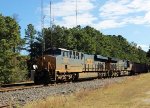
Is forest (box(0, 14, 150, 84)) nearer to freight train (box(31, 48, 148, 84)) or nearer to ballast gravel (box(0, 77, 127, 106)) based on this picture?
freight train (box(31, 48, 148, 84))

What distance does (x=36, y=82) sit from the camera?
3691cm

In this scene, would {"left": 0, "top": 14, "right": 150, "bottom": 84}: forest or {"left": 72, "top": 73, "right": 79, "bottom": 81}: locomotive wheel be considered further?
{"left": 0, "top": 14, "right": 150, "bottom": 84}: forest

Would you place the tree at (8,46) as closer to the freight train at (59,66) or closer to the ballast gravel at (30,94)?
the freight train at (59,66)

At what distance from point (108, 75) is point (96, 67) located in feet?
25.6

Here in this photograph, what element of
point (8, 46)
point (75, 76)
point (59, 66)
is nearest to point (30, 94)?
point (59, 66)

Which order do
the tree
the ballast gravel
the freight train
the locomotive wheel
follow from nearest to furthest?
the ballast gravel, the freight train, the locomotive wheel, the tree

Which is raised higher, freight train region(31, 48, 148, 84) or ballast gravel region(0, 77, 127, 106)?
freight train region(31, 48, 148, 84)

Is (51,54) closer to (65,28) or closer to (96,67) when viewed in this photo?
(96,67)

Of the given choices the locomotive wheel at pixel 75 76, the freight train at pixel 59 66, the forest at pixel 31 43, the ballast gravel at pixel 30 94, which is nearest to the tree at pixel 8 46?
the forest at pixel 31 43

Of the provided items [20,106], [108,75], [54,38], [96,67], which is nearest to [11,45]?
[96,67]

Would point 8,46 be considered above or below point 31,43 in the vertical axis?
below

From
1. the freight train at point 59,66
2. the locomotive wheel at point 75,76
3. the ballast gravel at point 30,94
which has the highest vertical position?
the freight train at point 59,66

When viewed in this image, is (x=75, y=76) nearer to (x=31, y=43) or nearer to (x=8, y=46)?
(x=8, y=46)

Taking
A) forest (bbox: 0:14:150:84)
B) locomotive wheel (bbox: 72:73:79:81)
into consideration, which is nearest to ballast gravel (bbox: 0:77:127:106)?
locomotive wheel (bbox: 72:73:79:81)
